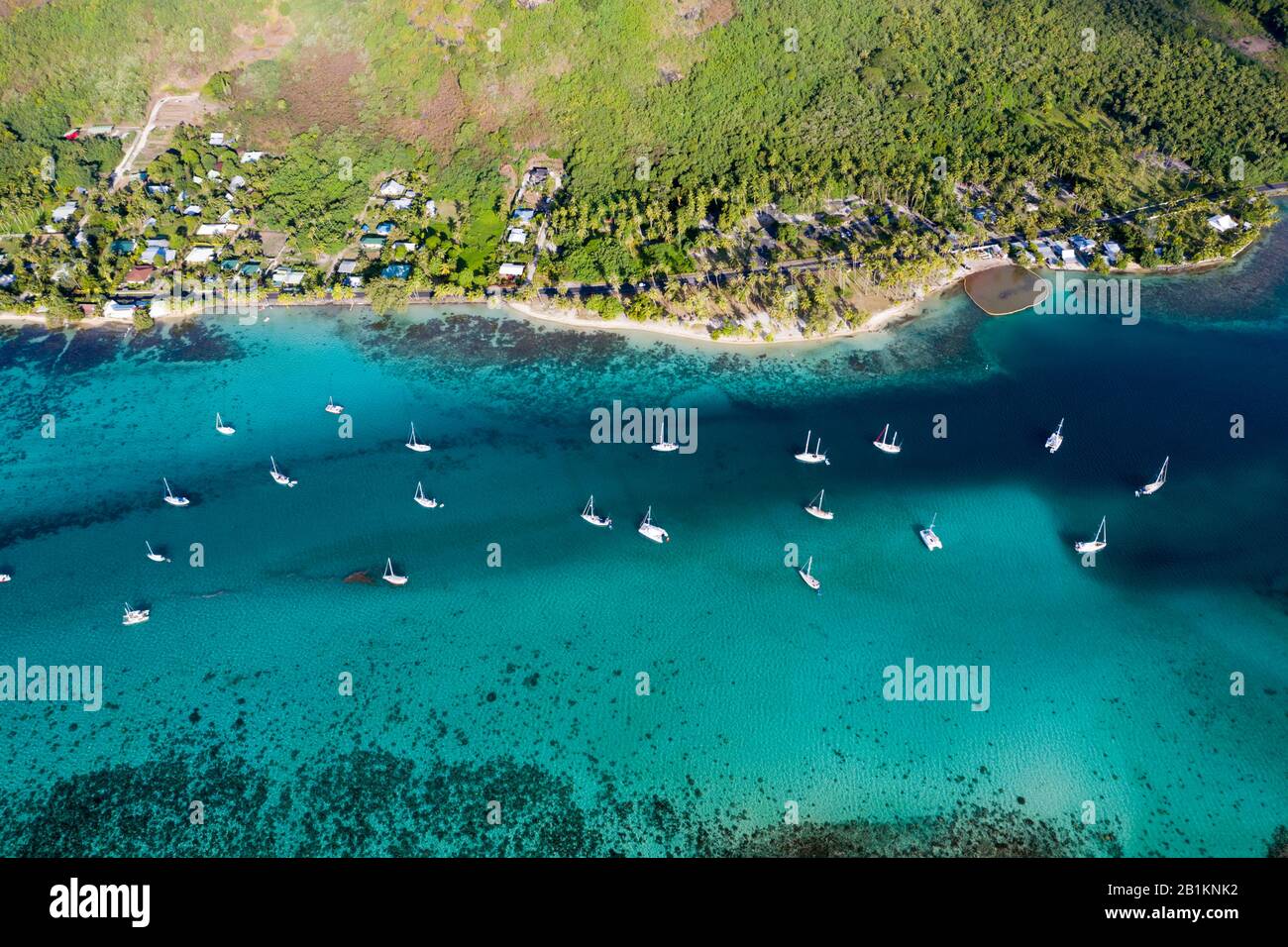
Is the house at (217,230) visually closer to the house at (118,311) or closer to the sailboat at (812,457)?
the house at (118,311)

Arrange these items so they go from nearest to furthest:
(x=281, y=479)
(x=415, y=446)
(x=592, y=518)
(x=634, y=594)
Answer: (x=634, y=594) < (x=592, y=518) < (x=281, y=479) < (x=415, y=446)

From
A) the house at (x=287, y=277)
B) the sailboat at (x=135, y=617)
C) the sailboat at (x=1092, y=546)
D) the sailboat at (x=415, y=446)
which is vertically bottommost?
the sailboat at (x=135, y=617)

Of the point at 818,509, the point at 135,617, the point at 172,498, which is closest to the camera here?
the point at 135,617

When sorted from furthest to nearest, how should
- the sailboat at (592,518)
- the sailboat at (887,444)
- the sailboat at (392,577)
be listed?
the sailboat at (887,444) < the sailboat at (592,518) < the sailboat at (392,577)

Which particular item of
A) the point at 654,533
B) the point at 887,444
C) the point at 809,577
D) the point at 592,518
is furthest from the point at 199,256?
the point at 887,444

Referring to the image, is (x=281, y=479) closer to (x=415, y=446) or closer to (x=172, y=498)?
(x=172, y=498)

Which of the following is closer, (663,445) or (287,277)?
(663,445)

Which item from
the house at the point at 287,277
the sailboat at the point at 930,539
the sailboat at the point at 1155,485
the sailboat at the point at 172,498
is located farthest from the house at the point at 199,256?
the sailboat at the point at 1155,485

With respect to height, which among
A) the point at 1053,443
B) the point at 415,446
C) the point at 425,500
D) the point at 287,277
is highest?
the point at 287,277
